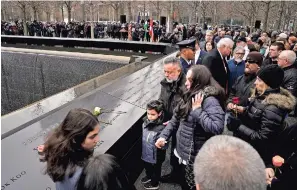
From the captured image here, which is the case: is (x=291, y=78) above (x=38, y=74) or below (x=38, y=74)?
above

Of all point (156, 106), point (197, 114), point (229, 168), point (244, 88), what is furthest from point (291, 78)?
point (229, 168)

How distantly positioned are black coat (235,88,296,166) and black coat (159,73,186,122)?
32.6 inches

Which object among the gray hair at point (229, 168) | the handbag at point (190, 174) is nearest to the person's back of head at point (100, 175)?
the gray hair at point (229, 168)

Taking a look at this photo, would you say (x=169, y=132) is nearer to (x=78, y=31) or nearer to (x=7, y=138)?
(x=7, y=138)

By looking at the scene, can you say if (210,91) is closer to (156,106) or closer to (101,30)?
(156,106)

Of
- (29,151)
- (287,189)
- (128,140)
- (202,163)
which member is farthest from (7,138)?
(287,189)

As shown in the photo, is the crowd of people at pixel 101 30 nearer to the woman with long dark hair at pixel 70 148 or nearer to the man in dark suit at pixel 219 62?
the man in dark suit at pixel 219 62

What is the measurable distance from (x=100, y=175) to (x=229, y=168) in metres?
0.76

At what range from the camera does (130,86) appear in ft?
17.0

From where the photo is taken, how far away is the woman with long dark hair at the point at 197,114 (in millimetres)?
2570

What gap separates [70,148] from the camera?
1761 millimetres

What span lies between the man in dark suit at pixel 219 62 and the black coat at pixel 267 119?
5.22 feet

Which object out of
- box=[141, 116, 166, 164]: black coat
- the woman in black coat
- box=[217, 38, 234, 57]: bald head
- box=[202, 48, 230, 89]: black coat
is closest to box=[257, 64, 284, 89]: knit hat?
the woman in black coat

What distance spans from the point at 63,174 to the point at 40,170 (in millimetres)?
791
